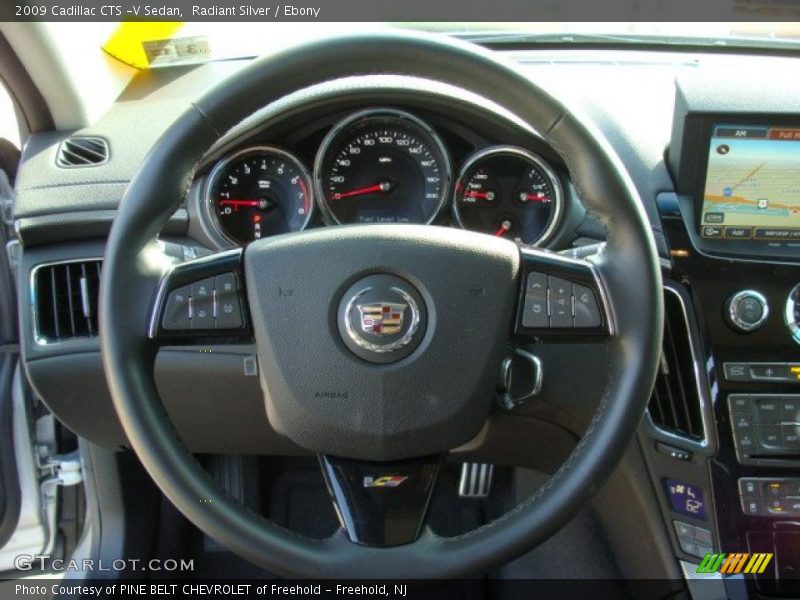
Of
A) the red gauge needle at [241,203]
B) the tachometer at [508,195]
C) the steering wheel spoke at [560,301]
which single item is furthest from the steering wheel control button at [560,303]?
the red gauge needle at [241,203]

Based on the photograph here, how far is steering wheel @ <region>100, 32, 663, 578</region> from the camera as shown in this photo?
1.19m

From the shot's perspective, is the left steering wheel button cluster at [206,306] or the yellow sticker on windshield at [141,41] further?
the yellow sticker on windshield at [141,41]

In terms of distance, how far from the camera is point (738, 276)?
171 centimetres

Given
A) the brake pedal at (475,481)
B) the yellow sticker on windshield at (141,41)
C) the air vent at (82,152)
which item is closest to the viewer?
the air vent at (82,152)

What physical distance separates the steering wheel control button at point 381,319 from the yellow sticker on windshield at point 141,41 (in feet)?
3.35

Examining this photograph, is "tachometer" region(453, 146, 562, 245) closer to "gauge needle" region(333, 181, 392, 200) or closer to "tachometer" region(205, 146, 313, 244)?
"gauge needle" region(333, 181, 392, 200)

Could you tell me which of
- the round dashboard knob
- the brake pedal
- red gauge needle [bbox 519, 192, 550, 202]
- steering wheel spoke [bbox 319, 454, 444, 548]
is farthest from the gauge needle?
the brake pedal

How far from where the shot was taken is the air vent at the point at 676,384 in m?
1.72

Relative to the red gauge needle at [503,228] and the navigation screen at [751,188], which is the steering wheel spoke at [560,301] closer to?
the red gauge needle at [503,228]

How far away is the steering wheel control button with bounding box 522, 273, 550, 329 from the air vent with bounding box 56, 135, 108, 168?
1003 millimetres

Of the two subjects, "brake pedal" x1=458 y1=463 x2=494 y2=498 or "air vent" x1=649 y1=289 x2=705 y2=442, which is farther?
"brake pedal" x1=458 y1=463 x2=494 y2=498

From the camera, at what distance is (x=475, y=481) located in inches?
89.7
